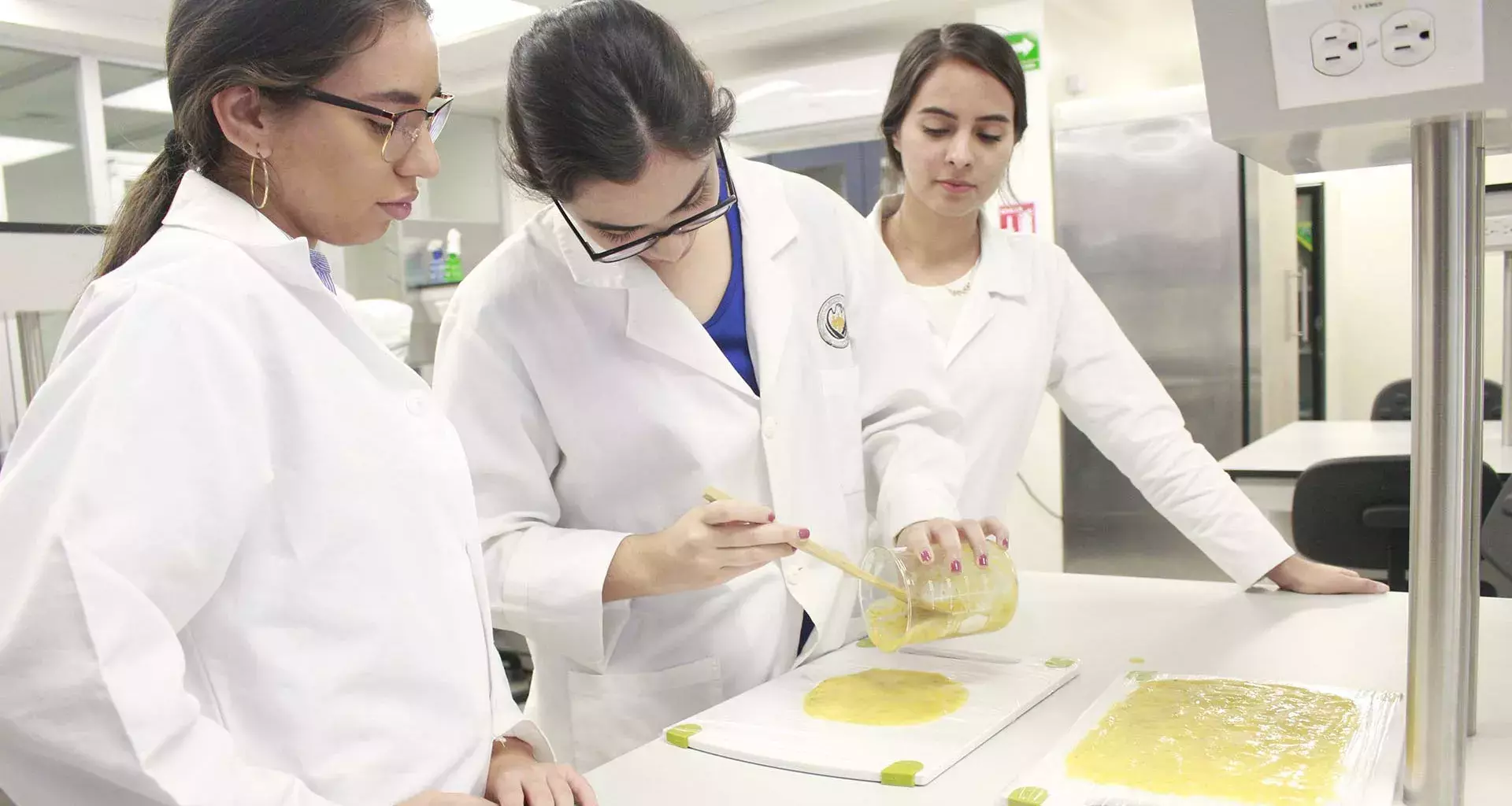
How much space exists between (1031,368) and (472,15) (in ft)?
11.3

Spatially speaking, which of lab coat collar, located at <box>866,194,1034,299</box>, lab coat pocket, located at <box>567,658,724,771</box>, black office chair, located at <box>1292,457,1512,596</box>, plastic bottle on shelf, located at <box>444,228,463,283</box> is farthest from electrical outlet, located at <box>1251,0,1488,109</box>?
plastic bottle on shelf, located at <box>444,228,463,283</box>

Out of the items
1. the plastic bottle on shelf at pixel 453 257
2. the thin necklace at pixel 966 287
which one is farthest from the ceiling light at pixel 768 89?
the thin necklace at pixel 966 287

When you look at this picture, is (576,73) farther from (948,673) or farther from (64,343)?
(948,673)

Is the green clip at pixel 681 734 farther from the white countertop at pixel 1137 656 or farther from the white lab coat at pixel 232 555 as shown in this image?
the white lab coat at pixel 232 555

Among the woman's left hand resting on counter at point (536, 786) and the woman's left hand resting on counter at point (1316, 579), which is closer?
the woman's left hand resting on counter at point (536, 786)

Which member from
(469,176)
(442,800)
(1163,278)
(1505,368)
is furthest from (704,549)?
(469,176)

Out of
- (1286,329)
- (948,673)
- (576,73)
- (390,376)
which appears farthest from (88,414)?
(1286,329)

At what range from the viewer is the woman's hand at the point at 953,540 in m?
1.13

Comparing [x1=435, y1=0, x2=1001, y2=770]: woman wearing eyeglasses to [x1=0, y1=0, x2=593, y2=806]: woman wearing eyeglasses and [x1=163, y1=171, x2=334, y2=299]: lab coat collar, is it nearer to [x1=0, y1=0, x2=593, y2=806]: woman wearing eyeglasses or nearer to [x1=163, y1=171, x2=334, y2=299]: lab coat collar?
[x1=0, y1=0, x2=593, y2=806]: woman wearing eyeglasses

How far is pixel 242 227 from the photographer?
80cm

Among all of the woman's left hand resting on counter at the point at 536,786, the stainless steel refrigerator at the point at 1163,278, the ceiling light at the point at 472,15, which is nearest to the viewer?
the woman's left hand resting on counter at the point at 536,786

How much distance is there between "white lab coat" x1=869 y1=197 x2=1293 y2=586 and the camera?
5.74 feet

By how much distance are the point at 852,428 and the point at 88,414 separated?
0.91 m

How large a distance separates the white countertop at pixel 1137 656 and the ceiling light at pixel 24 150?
480 cm
